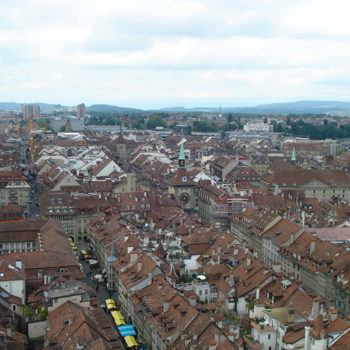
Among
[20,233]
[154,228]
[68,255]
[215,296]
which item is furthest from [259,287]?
[20,233]

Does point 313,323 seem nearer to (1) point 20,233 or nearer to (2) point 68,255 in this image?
(2) point 68,255

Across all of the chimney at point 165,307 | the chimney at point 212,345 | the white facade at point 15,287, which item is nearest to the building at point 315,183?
the chimney at point 165,307

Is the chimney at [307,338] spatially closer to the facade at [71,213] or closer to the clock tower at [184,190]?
the facade at [71,213]

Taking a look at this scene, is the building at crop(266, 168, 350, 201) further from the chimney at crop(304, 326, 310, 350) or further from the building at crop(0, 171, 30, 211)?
the chimney at crop(304, 326, 310, 350)

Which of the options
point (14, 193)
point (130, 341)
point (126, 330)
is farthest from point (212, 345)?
point (14, 193)

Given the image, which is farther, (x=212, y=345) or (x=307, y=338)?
(x=307, y=338)

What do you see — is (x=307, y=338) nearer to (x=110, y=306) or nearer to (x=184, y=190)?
(x=110, y=306)

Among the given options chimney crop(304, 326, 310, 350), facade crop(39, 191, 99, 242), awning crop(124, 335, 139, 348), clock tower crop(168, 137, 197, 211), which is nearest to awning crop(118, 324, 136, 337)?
awning crop(124, 335, 139, 348)

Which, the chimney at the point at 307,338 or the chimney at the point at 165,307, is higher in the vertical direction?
the chimney at the point at 307,338
